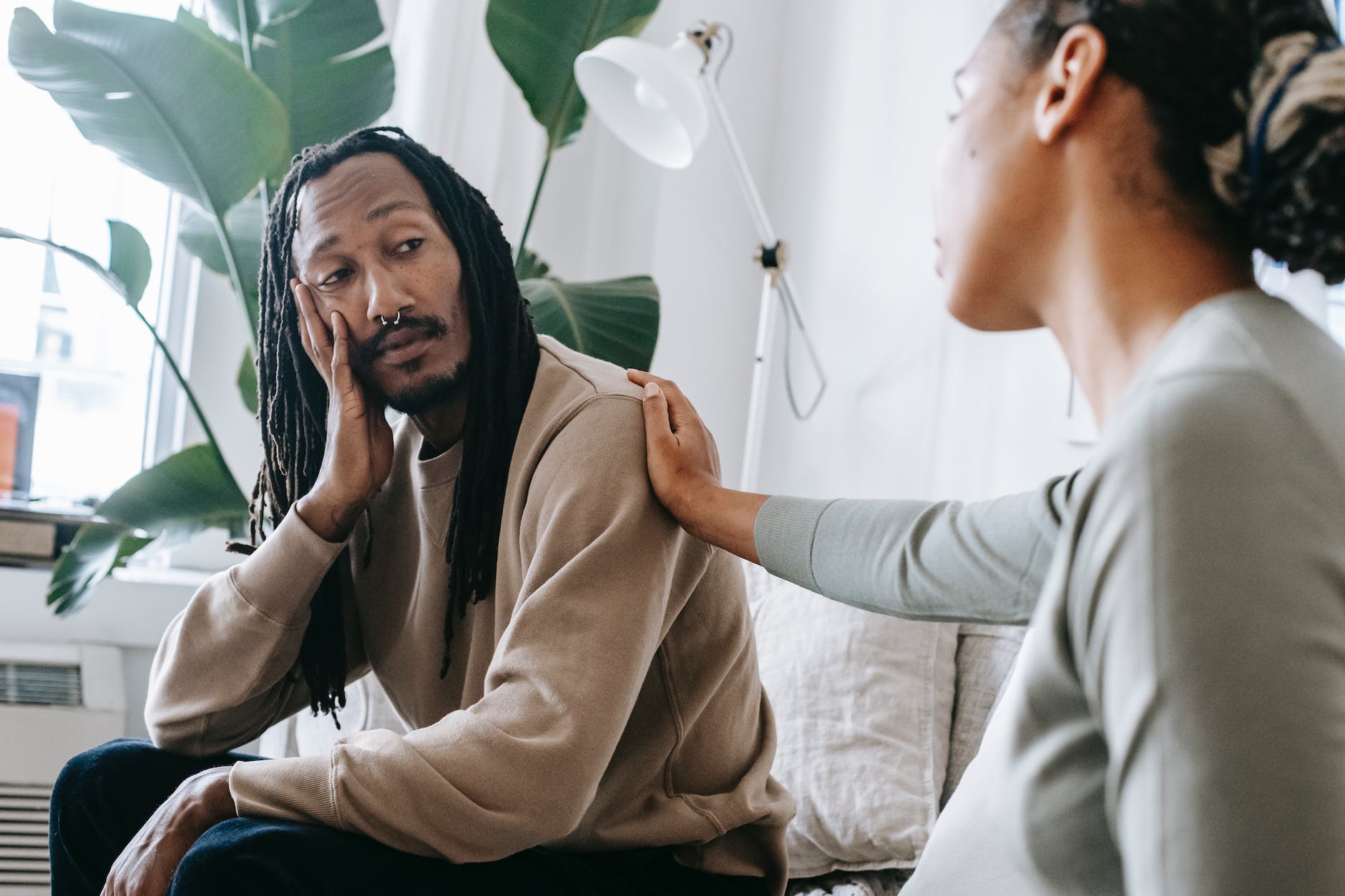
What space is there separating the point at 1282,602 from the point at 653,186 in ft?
8.14

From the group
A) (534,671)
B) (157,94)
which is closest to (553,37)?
(157,94)

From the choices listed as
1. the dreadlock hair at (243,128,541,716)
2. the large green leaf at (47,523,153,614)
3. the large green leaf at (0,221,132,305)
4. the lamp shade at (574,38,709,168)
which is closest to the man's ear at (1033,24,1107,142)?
the dreadlock hair at (243,128,541,716)

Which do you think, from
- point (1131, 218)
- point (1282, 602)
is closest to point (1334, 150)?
point (1131, 218)

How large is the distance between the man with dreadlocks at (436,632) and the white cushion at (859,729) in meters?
0.34

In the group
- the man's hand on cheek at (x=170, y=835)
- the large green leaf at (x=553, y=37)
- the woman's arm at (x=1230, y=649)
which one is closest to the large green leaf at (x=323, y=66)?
the large green leaf at (x=553, y=37)

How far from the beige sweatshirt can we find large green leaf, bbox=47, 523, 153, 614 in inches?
26.2

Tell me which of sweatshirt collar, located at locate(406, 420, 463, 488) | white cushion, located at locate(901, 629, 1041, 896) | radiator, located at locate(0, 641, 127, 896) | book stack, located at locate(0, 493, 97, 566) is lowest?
radiator, located at locate(0, 641, 127, 896)

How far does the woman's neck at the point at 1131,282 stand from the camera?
22.5 inches

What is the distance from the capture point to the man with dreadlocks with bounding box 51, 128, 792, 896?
95cm

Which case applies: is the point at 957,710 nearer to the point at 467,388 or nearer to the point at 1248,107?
the point at 467,388

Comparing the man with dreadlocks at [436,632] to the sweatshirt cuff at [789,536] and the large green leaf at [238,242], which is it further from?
the large green leaf at [238,242]

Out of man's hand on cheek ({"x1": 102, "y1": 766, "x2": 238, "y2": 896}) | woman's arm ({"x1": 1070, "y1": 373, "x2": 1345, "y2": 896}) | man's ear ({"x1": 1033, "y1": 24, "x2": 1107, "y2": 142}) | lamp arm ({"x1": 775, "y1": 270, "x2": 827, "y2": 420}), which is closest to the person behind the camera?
woman's arm ({"x1": 1070, "y1": 373, "x2": 1345, "y2": 896})

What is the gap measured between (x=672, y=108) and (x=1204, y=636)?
1599mm

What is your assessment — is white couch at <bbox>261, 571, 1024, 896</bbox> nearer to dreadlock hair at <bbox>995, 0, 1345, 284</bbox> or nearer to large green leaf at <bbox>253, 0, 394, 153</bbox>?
large green leaf at <bbox>253, 0, 394, 153</bbox>
